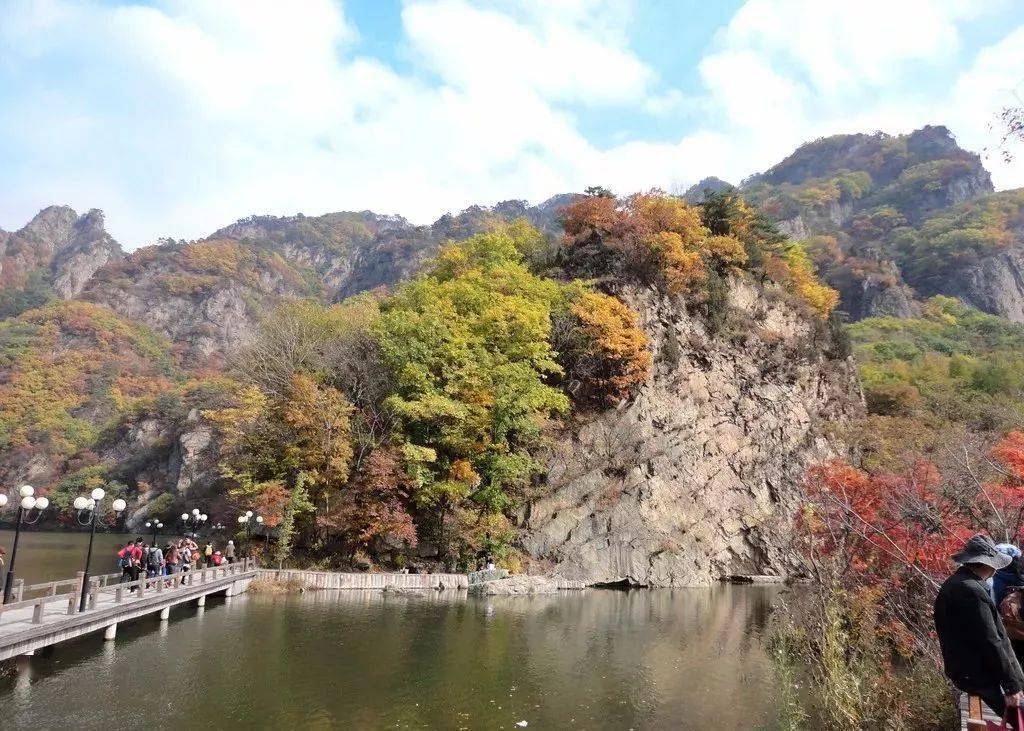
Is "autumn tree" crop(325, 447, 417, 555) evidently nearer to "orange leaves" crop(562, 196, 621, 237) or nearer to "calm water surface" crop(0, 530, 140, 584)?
"calm water surface" crop(0, 530, 140, 584)

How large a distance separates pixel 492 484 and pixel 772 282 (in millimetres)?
27631

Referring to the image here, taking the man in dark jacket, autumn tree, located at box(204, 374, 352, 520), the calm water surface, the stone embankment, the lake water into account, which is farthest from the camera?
the calm water surface

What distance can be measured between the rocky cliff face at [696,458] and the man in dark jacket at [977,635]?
24997 mm

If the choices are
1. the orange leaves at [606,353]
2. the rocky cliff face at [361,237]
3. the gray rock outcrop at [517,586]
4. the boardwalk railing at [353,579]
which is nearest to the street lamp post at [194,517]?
the boardwalk railing at [353,579]

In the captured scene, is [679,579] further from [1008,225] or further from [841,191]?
[841,191]

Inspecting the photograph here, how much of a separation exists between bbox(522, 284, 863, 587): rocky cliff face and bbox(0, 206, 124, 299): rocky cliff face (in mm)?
118311

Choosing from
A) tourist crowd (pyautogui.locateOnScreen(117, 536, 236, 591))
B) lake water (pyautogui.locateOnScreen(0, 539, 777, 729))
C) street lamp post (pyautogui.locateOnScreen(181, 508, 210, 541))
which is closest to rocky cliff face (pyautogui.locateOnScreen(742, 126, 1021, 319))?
lake water (pyautogui.locateOnScreen(0, 539, 777, 729))

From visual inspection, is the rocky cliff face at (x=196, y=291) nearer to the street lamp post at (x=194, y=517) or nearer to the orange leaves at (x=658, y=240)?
the street lamp post at (x=194, y=517)

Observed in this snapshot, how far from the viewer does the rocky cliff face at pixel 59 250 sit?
390ft

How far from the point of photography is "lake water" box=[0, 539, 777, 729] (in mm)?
9867

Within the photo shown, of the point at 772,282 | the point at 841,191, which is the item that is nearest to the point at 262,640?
the point at 772,282

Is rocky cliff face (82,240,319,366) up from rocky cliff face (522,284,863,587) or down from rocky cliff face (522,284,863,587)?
up

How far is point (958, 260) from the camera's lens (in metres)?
76.2

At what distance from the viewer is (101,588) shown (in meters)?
16.9
